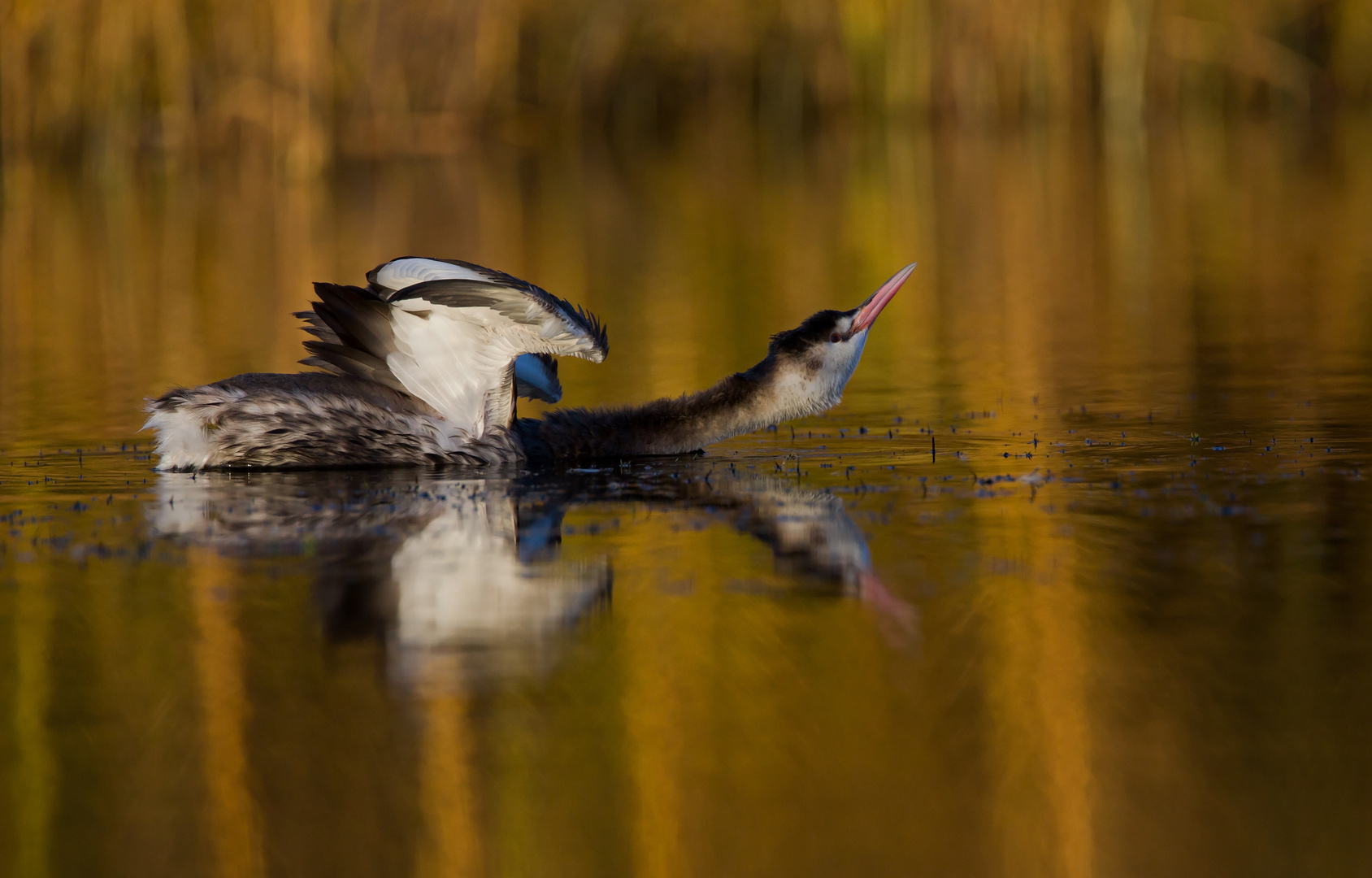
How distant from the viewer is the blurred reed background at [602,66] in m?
22.8

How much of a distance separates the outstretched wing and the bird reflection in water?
0.36 meters

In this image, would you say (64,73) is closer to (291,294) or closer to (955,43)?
(291,294)

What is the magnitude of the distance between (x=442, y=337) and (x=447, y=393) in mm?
222

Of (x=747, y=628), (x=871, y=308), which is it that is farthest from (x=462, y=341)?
(x=747, y=628)

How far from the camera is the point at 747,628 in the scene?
4914mm

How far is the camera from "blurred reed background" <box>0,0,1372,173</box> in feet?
74.7

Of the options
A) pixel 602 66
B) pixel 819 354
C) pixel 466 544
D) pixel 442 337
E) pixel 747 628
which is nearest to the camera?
pixel 747 628

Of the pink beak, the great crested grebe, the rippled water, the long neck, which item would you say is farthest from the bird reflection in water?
the pink beak

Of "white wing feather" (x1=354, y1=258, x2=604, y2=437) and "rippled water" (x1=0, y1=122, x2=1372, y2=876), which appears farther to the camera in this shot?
"white wing feather" (x1=354, y1=258, x2=604, y2=437)

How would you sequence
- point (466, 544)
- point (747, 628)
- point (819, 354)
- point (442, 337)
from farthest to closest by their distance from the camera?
point (819, 354) < point (442, 337) < point (466, 544) < point (747, 628)

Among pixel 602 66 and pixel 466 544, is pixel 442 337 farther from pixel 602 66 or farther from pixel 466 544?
pixel 602 66

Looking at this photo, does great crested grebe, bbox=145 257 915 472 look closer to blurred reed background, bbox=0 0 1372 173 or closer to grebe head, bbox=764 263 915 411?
grebe head, bbox=764 263 915 411

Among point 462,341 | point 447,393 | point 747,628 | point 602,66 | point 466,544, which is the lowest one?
point 747,628

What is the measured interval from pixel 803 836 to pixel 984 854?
33cm
